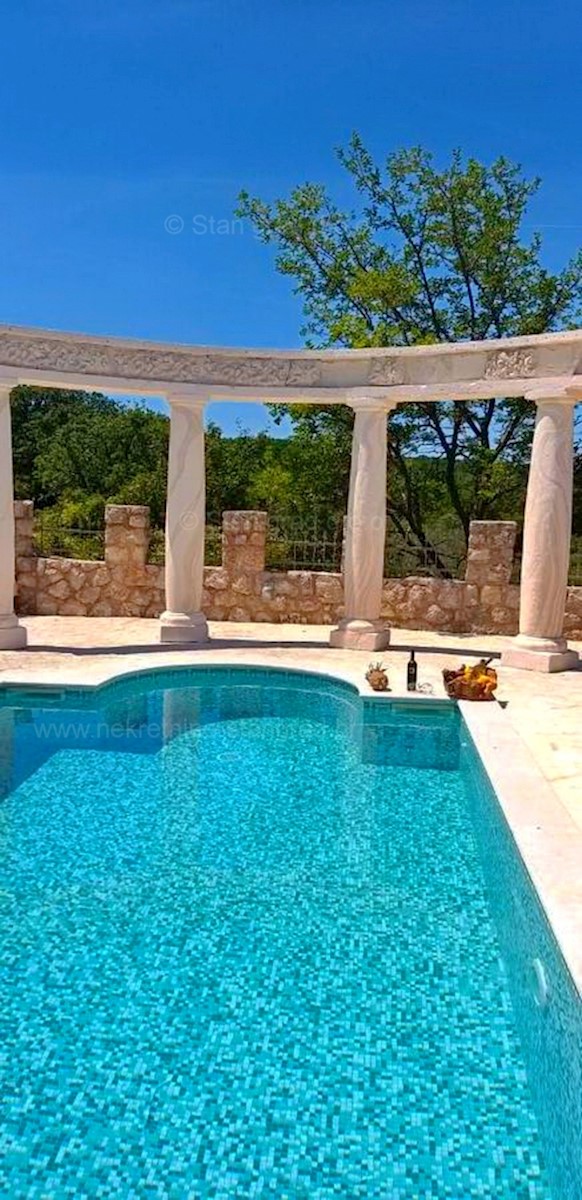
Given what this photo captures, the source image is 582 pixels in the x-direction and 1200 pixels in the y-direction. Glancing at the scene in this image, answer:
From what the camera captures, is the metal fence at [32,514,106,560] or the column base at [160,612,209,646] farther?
the metal fence at [32,514,106,560]

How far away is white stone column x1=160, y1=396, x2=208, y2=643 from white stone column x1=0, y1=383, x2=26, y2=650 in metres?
2.52

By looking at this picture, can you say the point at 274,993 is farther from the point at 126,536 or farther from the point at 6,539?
the point at 126,536

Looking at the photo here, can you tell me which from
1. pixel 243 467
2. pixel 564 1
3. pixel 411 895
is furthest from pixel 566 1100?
pixel 243 467

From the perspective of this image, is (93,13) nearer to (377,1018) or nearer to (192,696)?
(192,696)

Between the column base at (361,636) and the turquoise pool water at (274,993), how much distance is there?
620 centimetres

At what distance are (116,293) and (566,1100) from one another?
67.2 feet

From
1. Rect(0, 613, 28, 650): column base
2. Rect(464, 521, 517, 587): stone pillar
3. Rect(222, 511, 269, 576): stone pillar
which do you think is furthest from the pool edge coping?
Rect(222, 511, 269, 576): stone pillar

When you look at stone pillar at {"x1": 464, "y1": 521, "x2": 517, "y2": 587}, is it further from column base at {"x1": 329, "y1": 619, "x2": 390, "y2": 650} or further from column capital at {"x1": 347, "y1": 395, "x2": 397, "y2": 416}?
column capital at {"x1": 347, "y1": 395, "x2": 397, "y2": 416}

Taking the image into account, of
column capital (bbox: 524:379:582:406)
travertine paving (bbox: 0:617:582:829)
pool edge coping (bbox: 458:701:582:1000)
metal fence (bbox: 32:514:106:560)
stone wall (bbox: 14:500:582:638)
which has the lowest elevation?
pool edge coping (bbox: 458:701:582:1000)

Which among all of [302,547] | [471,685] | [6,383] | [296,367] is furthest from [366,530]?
[6,383]

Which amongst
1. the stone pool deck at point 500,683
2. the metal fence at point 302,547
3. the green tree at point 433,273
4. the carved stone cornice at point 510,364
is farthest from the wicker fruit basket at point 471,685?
the green tree at point 433,273

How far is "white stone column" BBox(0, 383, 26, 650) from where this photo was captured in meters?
13.3

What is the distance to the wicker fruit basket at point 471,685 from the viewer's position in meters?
10.6

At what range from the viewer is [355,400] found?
1416 centimetres
